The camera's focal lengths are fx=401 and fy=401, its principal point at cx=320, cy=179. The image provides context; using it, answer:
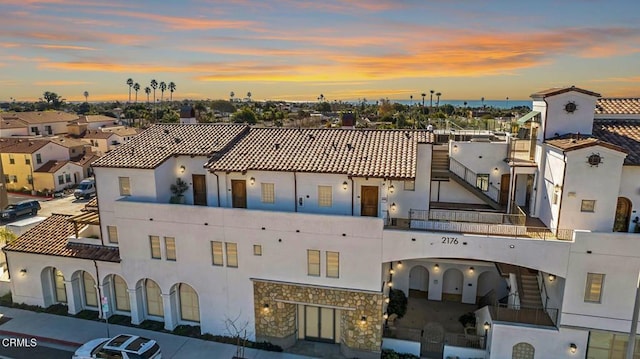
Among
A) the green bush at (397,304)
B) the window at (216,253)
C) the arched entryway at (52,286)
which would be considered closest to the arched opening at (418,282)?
the green bush at (397,304)

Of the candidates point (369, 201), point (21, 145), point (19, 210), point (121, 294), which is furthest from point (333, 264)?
point (21, 145)

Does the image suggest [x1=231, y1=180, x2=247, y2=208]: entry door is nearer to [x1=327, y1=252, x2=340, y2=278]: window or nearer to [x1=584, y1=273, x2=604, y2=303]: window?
[x1=327, y1=252, x2=340, y2=278]: window

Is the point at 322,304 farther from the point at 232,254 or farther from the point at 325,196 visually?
the point at 325,196

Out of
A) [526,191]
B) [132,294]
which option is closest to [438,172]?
[526,191]

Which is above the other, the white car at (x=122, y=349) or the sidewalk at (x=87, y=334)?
the white car at (x=122, y=349)

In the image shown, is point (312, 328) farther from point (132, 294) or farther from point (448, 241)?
point (132, 294)

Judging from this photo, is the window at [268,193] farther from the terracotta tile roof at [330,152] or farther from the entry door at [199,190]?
the entry door at [199,190]
